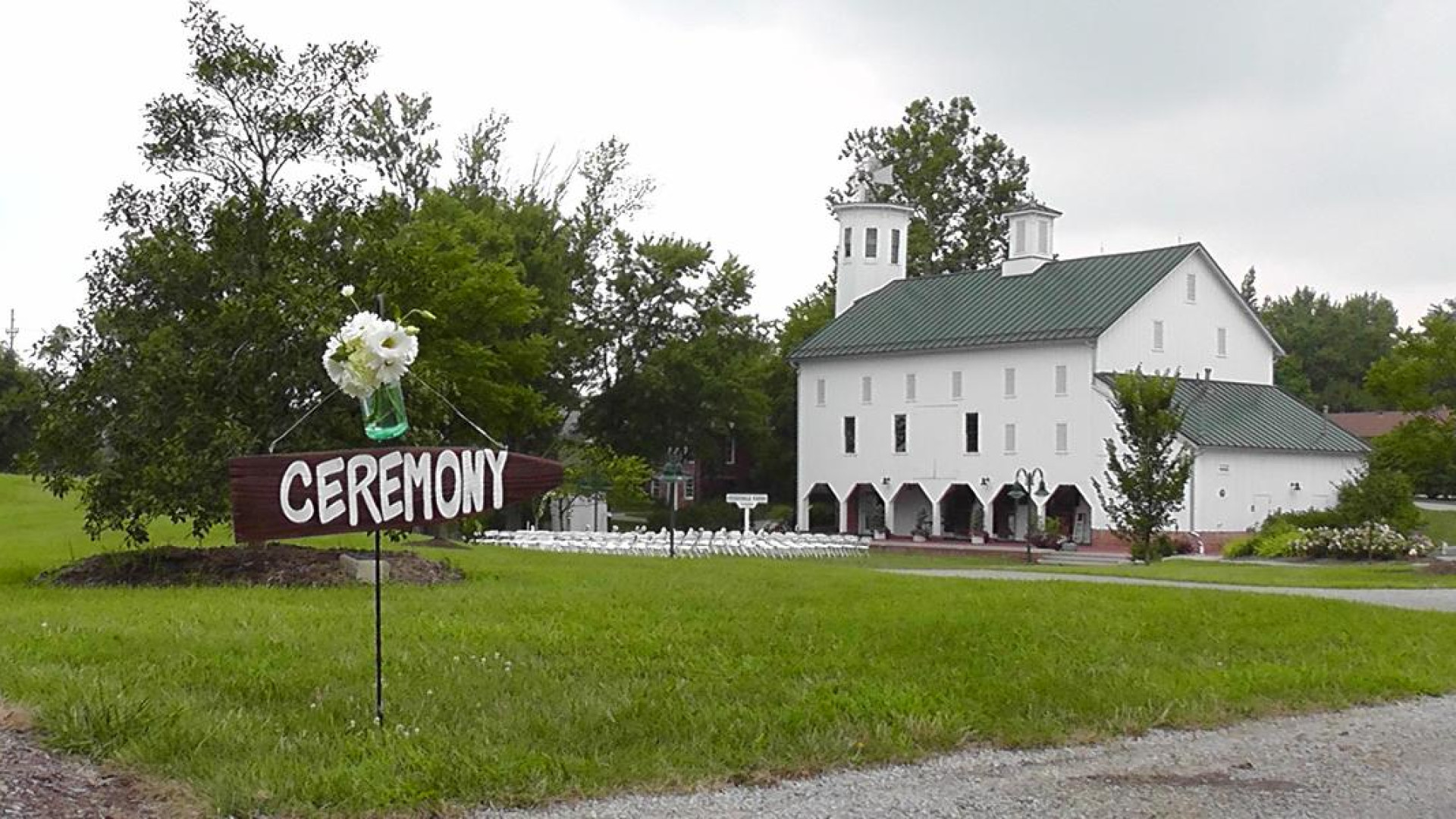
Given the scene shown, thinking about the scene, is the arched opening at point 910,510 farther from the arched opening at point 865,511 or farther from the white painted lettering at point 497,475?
the white painted lettering at point 497,475

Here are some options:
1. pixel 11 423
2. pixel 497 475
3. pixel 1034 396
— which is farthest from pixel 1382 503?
pixel 11 423

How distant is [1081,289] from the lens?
58219mm

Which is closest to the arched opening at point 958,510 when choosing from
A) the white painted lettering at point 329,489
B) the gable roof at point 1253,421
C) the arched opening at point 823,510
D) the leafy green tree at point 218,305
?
the arched opening at point 823,510

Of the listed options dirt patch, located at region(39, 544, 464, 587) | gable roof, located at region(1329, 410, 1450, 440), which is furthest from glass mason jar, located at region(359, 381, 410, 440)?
gable roof, located at region(1329, 410, 1450, 440)

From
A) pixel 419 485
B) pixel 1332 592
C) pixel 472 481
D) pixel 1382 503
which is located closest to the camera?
pixel 419 485

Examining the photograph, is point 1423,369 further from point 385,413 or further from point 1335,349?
point 1335,349

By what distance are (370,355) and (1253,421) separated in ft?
166

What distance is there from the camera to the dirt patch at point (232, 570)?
18031 mm

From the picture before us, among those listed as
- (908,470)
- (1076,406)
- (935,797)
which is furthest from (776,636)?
(908,470)

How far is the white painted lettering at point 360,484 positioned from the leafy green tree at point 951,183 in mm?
70181

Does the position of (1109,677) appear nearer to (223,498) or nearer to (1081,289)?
(223,498)

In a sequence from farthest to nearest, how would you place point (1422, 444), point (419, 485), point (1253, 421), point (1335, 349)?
1. point (1335, 349)
2. point (1253, 421)
3. point (1422, 444)
4. point (419, 485)

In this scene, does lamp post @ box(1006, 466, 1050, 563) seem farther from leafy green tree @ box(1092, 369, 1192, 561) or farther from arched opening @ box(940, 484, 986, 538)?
leafy green tree @ box(1092, 369, 1192, 561)

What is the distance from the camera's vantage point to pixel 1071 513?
58.6 meters
